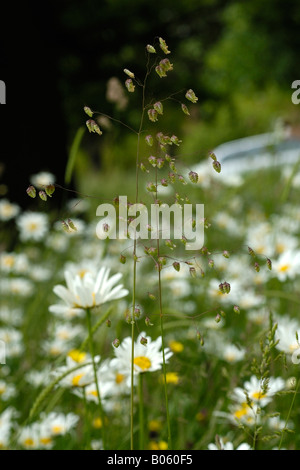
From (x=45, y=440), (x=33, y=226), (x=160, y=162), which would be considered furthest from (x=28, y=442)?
(x=33, y=226)

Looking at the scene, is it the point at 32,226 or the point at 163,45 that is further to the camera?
the point at 32,226

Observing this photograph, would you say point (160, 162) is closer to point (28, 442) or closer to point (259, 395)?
point (259, 395)

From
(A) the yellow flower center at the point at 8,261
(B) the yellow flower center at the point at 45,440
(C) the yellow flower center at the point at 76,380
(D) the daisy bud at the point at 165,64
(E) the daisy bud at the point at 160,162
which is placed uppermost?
(A) the yellow flower center at the point at 8,261

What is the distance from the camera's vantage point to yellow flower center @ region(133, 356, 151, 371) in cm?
74

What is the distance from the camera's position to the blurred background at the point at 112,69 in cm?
381

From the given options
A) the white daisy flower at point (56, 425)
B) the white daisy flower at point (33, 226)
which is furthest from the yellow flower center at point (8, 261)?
the white daisy flower at point (56, 425)

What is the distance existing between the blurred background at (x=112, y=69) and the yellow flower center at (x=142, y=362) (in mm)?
638

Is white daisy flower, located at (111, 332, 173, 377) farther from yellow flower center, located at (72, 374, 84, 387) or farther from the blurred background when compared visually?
the blurred background

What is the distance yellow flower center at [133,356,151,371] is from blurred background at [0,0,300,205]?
25.1 inches

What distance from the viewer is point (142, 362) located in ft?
2.49

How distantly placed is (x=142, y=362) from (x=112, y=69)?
7550 millimetres

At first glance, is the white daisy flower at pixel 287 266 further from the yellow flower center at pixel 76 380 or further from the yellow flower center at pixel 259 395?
the yellow flower center at pixel 76 380

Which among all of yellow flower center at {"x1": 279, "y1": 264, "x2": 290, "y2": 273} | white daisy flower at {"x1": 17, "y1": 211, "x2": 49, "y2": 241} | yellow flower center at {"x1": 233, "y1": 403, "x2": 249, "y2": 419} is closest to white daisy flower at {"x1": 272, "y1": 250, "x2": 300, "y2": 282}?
yellow flower center at {"x1": 279, "y1": 264, "x2": 290, "y2": 273}

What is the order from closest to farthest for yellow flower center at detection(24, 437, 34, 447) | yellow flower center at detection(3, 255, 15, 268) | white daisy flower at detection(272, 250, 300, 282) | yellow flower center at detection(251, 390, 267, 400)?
yellow flower center at detection(251, 390, 267, 400) → yellow flower center at detection(24, 437, 34, 447) → white daisy flower at detection(272, 250, 300, 282) → yellow flower center at detection(3, 255, 15, 268)
